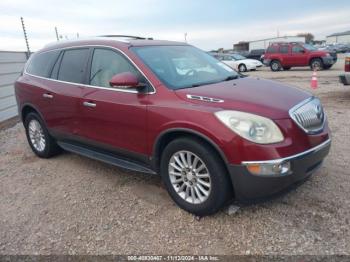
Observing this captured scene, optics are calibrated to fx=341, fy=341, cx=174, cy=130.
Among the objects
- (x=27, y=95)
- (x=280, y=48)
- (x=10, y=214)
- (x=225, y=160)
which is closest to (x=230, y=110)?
(x=225, y=160)

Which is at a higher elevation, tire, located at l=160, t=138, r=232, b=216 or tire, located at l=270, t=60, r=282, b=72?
tire, located at l=160, t=138, r=232, b=216

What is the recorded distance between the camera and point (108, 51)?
13.8ft

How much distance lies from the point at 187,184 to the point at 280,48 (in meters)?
20.7

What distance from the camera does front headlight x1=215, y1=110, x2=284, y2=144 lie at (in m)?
2.95

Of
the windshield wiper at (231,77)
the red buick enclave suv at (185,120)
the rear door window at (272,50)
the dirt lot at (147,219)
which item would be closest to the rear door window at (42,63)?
the red buick enclave suv at (185,120)

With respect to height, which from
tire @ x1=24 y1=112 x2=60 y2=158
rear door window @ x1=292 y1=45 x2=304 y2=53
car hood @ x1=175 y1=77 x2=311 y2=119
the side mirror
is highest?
the side mirror

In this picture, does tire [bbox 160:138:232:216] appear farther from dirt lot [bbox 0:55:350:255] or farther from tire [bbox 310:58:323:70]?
tire [bbox 310:58:323:70]

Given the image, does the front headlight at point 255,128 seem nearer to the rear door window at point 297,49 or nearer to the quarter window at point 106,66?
the quarter window at point 106,66

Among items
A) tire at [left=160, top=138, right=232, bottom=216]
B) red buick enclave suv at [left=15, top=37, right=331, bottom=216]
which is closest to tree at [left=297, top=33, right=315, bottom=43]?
Answer: red buick enclave suv at [left=15, top=37, right=331, bottom=216]

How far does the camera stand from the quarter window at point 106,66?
3996 mm

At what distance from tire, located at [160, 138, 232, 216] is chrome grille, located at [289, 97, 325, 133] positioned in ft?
2.69

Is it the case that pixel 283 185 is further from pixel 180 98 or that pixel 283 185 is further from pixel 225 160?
pixel 180 98

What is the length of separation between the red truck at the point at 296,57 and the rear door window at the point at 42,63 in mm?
17338

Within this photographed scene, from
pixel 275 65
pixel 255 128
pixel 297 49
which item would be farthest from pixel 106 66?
pixel 275 65
